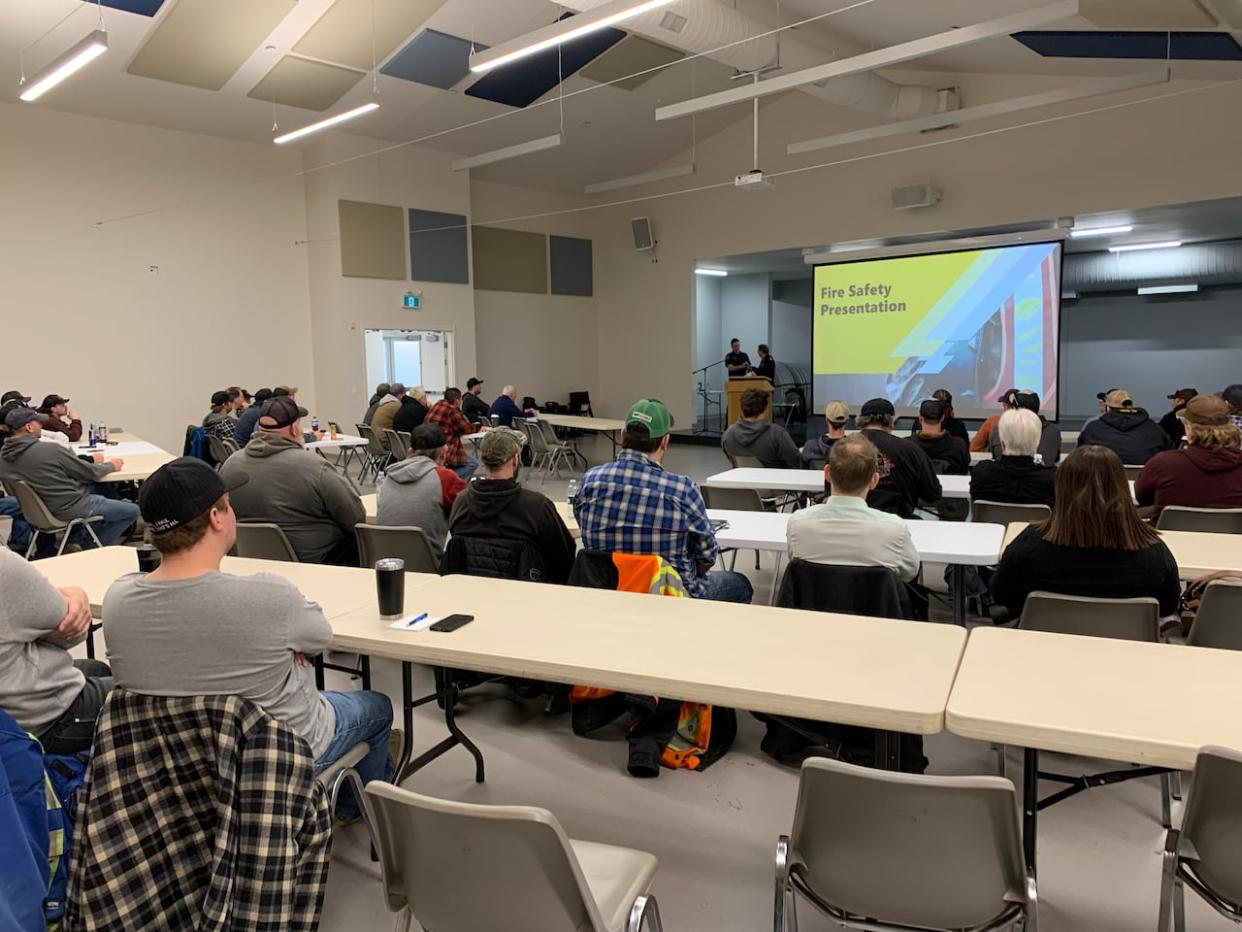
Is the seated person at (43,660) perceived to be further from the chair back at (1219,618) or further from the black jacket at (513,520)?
the chair back at (1219,618)

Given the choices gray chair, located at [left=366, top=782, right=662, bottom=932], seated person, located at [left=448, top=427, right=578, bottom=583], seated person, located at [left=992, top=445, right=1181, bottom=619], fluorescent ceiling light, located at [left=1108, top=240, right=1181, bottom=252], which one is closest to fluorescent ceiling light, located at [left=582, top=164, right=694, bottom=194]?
fluorescent ceiling light, located at [left=1108, top=240, right=1181, bottom=252]

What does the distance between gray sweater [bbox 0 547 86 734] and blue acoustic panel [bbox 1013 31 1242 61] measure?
359 inches

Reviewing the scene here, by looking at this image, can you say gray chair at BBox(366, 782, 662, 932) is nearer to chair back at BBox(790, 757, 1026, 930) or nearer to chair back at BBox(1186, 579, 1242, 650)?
chair back at BBox(790, 757, 1026, 930)

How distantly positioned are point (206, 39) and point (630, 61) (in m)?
4.65

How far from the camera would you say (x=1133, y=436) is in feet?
18.0

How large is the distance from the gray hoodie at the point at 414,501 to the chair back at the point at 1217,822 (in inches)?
116

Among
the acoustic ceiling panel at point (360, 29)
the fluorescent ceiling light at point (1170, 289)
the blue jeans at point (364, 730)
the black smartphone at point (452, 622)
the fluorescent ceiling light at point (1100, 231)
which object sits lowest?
the blue jeans at point (364, 730)

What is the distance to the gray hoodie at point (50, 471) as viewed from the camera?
5.16 metres

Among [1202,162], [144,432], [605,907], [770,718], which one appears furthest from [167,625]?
[1202,162]

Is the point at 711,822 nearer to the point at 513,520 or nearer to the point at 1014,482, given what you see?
the point at 513,520

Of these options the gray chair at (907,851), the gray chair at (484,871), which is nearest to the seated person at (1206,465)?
the gray chair at (907,851)

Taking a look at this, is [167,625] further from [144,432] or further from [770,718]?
[144,432]

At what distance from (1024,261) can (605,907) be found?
29.0 feet

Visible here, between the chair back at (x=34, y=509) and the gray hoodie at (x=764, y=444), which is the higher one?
the gray hoodie at (x=764, y=444)
